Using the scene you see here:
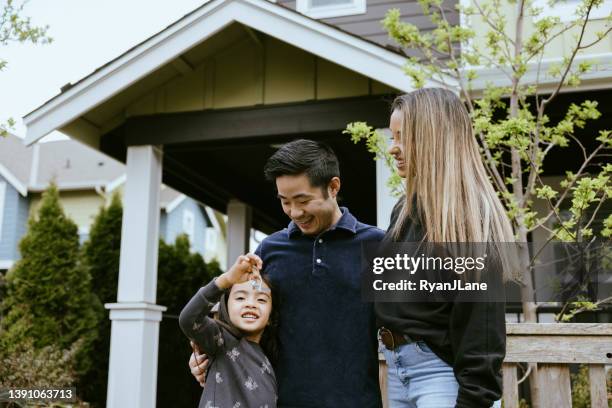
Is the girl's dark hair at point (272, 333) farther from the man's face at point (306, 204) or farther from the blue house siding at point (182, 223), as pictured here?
the blue house siding at point (182, 223)

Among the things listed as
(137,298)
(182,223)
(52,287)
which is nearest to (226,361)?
(137,298)

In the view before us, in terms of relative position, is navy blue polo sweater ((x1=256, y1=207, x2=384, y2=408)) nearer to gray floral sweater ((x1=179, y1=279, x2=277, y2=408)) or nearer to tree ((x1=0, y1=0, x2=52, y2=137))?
gray floral sweater ((x1=179, y1=279, x2=277, y2=408))

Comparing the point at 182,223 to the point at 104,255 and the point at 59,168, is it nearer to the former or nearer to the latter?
the point at 59,168

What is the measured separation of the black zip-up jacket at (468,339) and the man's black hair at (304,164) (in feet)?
1.83

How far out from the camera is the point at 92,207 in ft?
55.2

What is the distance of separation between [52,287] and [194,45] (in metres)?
5.35

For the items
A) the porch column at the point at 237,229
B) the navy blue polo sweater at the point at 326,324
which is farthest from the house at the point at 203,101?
the navy blue polo sweater at the point at 326,324

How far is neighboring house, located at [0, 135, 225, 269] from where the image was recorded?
16047 millimetres

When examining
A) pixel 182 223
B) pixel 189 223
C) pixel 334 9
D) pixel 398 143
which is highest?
pixel 189 223

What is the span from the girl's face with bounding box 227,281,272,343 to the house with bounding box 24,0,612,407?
2666 millimetres

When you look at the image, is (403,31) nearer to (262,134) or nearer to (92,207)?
(262,134)

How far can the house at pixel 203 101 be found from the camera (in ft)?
14.9

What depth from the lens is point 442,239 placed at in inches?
59.4

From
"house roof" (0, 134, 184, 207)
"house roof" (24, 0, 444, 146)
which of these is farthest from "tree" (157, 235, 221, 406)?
"house roof" (0, 134, 184, 207)
